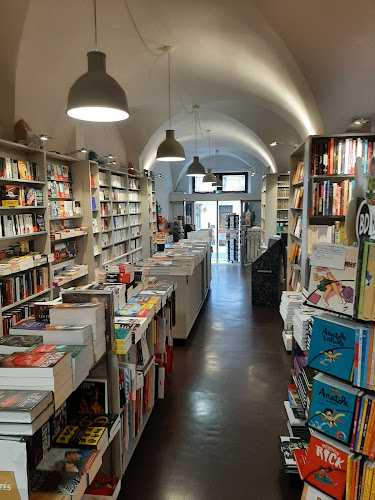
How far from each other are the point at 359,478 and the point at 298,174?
413cm

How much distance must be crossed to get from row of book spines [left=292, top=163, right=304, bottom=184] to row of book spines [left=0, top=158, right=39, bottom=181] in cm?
367

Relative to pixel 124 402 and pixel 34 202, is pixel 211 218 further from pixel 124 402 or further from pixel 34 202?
pixel 124 402

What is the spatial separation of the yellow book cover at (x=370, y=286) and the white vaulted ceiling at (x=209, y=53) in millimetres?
2362

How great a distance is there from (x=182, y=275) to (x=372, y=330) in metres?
3.47

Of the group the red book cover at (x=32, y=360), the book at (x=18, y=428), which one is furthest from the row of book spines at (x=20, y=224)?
the book at (x=18, y=428)

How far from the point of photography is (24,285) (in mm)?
4516

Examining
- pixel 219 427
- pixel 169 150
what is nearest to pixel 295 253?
pixel 169 150

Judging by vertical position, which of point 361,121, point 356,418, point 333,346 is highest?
point 361,121

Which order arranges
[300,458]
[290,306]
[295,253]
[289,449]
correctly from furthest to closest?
[295,253]
[290,306]
[289,449]
[300,458]

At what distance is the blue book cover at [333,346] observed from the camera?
5.62ft

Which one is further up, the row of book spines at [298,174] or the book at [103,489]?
the row of book spines at [298,174]

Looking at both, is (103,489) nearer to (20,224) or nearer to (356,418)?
(356,418)

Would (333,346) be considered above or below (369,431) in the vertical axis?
above

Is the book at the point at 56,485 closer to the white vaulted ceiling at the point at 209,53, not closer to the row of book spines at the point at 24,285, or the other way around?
the row of book spines at the point at 24,285
